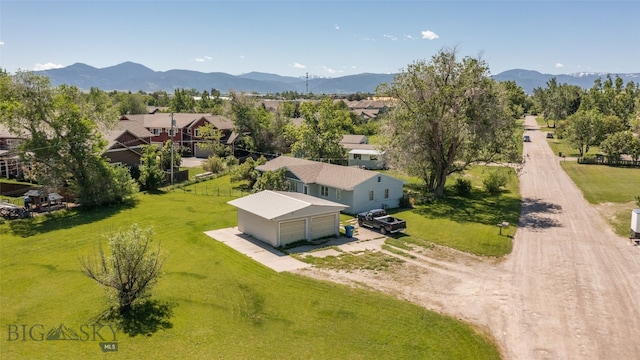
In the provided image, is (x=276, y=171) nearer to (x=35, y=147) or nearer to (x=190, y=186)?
(x=190, y=186)

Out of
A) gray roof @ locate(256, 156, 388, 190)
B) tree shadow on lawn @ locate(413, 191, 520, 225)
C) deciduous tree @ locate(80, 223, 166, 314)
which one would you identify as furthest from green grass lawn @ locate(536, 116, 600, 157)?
deciduous tree @ locate(80, 223, 166, 314)

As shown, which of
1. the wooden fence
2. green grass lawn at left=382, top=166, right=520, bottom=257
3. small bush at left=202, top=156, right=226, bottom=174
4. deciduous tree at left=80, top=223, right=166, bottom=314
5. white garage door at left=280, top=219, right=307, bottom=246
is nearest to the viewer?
deciduous tree at left=80, top=223, right=166, bottom=314

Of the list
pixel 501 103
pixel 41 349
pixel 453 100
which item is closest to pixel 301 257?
pixel 41 349

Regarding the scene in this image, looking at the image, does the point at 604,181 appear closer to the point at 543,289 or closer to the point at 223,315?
the point at 543,289

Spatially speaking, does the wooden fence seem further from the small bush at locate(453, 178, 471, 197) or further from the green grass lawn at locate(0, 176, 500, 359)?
the green grass lawn at locate(0, 176, 500, 359)

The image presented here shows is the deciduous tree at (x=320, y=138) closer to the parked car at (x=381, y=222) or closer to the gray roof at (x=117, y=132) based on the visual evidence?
the gray roof at (x=117, y=132)

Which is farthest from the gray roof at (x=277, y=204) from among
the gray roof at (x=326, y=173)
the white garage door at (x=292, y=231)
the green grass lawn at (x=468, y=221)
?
the green grass lawn at (x=468, y=221)
